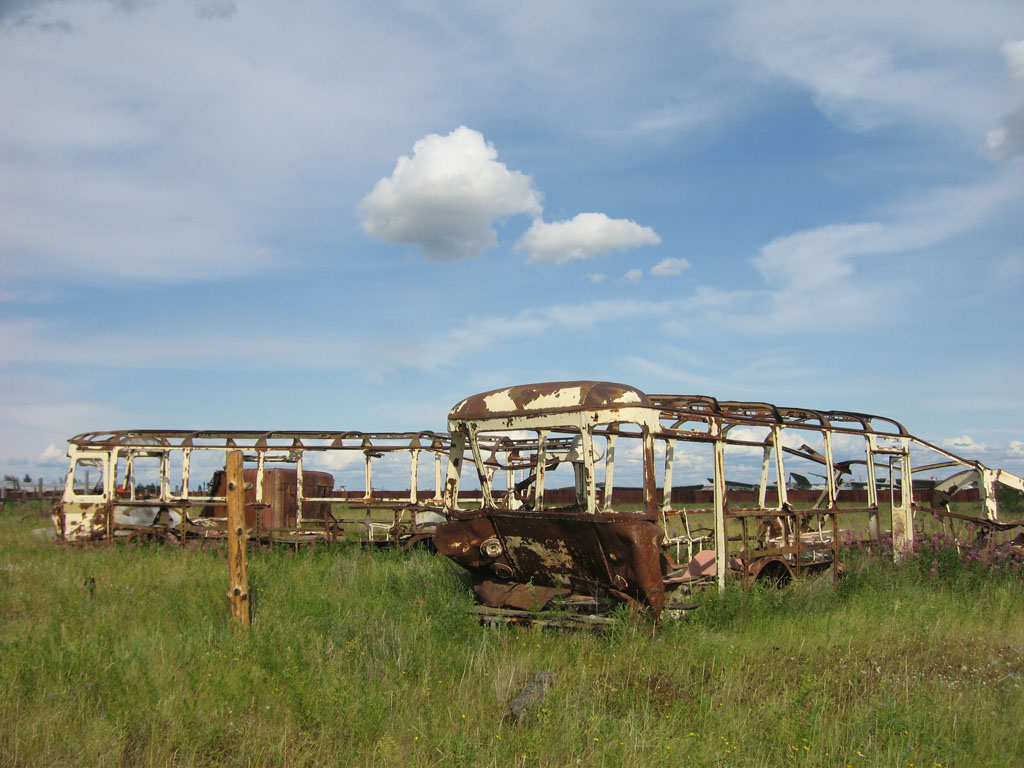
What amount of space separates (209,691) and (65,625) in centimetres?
307

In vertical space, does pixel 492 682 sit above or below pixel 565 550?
below

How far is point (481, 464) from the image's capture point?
862 cm

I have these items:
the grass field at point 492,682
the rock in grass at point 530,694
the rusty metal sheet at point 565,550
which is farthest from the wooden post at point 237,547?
the rock in grass at point 530,694

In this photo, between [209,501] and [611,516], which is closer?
[611,516]

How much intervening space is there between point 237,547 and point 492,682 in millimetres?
3309

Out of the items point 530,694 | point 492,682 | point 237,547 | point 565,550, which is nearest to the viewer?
point 530,694

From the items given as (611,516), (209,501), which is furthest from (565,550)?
(209,501)

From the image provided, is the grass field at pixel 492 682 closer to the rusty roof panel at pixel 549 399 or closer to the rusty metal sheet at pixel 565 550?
the rusty metal sheet at pixel 565 550

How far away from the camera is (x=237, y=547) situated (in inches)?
313

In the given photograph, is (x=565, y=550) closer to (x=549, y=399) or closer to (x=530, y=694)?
(x=549, y=399)

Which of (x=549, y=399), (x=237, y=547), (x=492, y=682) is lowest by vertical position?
(x=492, y=682)

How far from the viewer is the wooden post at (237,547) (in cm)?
780

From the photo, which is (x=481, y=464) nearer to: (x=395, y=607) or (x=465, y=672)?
(x=395, y=607)

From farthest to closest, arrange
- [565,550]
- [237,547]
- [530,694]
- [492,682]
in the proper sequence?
[237,547]
[565,550]
[492,682]
[530,694]
